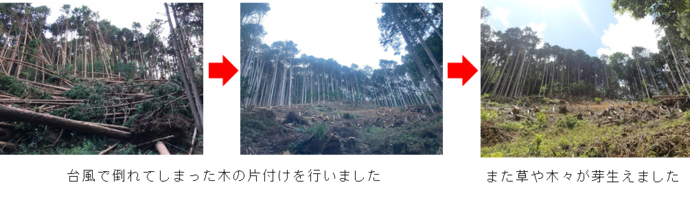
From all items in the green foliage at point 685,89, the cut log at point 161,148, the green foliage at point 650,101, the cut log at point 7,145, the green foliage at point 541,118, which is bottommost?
the cut log at point 161,148

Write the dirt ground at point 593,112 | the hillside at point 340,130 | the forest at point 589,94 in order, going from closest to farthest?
the forest at point 589,94
the dirt ground at point 593,112
the hillside at point 340,130

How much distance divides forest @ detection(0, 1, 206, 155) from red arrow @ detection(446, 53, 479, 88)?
2.19m

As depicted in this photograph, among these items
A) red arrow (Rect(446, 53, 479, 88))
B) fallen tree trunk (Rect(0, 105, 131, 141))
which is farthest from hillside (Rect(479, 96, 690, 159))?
fallen tree trunk (Rect(0, 105, 131, 141))

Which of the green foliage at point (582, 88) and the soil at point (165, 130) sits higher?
the green foliage at point (582, 88)

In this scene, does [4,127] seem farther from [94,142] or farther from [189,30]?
[189,30]

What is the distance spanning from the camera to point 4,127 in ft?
8.13

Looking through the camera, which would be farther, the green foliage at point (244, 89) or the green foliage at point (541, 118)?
the green foliage at point (244, 89)

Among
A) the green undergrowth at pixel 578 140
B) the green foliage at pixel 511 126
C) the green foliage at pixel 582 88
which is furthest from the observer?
the green foliage at pixel 582 88

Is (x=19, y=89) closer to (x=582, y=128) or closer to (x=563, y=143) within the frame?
(x=563, y=143)

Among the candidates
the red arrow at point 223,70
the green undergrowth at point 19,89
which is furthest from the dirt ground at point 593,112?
the green undergrowth at point 19,89

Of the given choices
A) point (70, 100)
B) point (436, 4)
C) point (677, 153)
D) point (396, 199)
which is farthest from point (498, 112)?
point (70, 100)

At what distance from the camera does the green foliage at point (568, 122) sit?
6.98 feet

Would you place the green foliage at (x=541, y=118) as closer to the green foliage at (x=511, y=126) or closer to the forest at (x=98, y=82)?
the green foliage at (x=511, y=126)

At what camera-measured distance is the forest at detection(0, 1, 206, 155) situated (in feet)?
8.55
